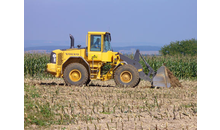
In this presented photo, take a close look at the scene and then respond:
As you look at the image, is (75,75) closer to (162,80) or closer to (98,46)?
(98,46)

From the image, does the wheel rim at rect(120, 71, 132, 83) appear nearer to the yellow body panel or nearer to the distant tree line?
the yellow body panel

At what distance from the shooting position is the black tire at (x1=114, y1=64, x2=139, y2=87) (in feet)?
44.9

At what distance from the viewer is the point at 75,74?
14.2 m

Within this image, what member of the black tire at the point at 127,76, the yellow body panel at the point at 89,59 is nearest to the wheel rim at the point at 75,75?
the yellow body panel at the point at 89,59

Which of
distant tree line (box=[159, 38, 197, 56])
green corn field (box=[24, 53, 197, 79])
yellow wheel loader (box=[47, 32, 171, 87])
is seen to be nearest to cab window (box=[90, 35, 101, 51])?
yellow wheel loader (box=[47, 32, 171, 87])

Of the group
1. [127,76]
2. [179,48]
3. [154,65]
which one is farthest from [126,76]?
[179,48]

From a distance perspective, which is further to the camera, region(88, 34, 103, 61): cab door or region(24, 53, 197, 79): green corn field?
region(24, 53, 197, 79): green corn field

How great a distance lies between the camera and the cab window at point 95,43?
548 inches

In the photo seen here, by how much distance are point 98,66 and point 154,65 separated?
9.03m

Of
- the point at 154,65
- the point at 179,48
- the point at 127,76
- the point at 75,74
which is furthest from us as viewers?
the point at 179,48

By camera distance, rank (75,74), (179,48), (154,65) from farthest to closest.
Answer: (179,48), (154,65), (75,74)
